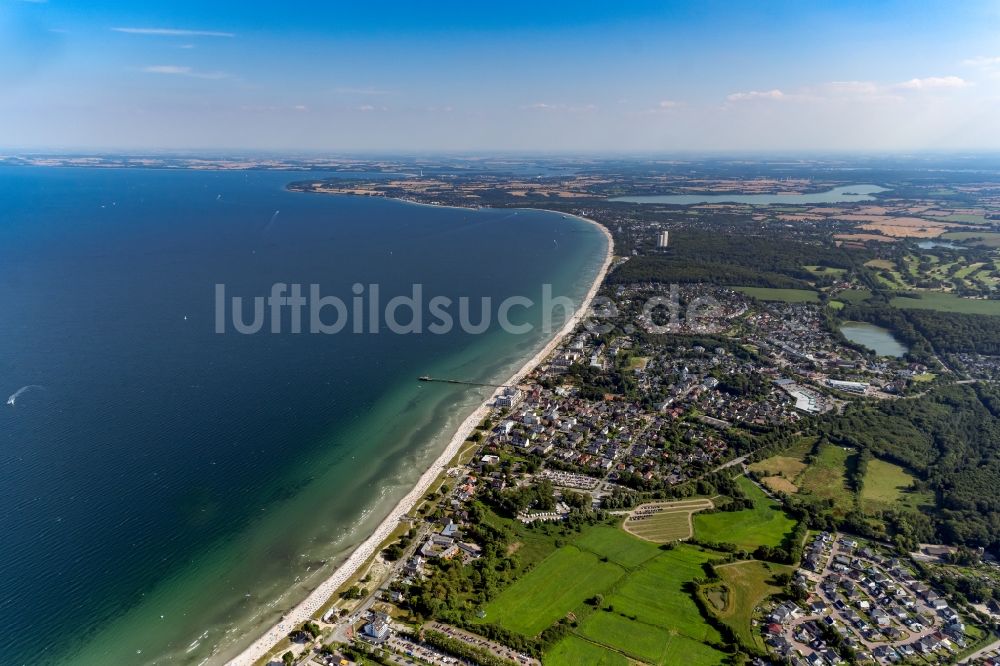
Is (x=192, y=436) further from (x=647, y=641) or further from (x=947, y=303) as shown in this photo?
(x=947, y=303)

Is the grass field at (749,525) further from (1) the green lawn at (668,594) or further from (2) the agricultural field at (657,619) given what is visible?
(2) the agricultural field at (657,619)

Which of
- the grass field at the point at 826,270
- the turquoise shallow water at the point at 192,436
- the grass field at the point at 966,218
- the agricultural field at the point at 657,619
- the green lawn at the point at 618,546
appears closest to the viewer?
the agricultural field at the point at 657,619

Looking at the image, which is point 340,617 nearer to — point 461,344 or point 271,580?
point 271,580

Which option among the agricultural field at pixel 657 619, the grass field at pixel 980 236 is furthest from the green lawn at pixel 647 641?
the grass field at pixel 980 236

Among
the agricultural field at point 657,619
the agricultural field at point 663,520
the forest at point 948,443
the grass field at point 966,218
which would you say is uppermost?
the grass field at point 966,218

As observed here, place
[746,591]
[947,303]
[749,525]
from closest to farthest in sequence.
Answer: [746,591]
[749,525]
[947,303]

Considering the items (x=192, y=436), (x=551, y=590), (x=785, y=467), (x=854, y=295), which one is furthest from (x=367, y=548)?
(x=854, y=295)

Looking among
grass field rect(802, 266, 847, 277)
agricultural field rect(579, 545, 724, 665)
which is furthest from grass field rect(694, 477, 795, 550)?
grass field rect(802, 266, 847, 277)

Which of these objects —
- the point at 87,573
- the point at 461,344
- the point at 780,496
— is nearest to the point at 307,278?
the point at 461,344
